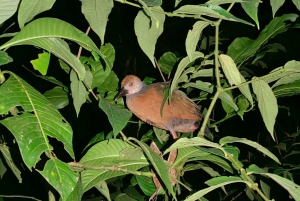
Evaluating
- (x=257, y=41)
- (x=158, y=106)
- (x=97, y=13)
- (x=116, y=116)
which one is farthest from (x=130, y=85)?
(x=97, y=13)

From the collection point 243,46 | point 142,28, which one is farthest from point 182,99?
point 142,28

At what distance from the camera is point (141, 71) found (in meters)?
2.77

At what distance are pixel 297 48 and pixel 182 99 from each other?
823mm

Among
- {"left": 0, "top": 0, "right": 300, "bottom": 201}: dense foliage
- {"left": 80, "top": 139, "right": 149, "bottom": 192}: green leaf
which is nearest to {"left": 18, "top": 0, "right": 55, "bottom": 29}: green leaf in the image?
{"left": 0, "top": 0, "right": 300, "bottom": 201}: dense foliage

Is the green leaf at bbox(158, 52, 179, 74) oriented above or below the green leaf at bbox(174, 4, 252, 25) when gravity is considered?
below

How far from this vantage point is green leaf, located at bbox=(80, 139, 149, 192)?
1296mm

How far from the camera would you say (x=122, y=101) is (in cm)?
180

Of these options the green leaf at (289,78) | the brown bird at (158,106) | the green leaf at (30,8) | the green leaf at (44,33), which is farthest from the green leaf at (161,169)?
the brown bird at (158,106)

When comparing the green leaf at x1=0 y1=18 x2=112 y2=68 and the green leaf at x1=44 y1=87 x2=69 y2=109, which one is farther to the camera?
the green leaf at x1=44 y1=87 x2=69 y2=109

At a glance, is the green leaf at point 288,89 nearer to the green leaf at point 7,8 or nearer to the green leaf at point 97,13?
the green leaf at point 97,13

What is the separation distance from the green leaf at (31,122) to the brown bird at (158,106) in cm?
103

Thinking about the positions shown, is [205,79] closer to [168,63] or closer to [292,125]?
[168,63]

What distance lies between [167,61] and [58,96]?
1.50 ft

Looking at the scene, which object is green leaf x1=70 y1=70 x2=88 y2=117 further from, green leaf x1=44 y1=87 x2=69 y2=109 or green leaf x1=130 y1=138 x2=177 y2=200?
green leaf x1=44 y1=87 x2=69 y2=109
